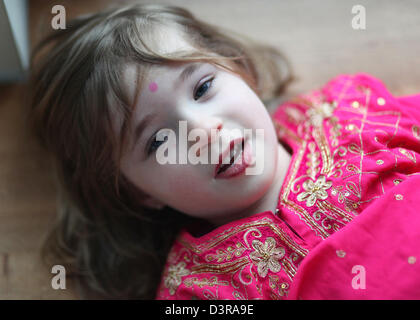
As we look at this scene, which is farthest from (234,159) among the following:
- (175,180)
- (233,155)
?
(175,180)

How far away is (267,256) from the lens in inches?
29.5

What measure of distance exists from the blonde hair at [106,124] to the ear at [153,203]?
2cm

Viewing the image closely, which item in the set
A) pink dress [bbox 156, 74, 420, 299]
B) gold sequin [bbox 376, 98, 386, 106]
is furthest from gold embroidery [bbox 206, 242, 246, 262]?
gold sequin [bbox 376, 98, 386, 106]

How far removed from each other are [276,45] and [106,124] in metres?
0.54

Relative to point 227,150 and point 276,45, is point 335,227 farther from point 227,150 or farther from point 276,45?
point 276,45

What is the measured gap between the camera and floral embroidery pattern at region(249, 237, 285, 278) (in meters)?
0.74

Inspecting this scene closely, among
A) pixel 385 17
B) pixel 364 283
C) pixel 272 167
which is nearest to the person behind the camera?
pixel 364 283

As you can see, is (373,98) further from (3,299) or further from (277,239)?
(3,299)

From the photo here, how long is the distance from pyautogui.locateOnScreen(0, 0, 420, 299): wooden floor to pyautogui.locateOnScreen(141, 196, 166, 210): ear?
235 millimetres

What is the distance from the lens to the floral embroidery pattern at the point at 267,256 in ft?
2.44

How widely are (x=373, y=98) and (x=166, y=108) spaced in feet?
1.36

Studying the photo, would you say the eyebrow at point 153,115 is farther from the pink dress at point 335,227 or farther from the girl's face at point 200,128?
the pink dress at point 335,227
